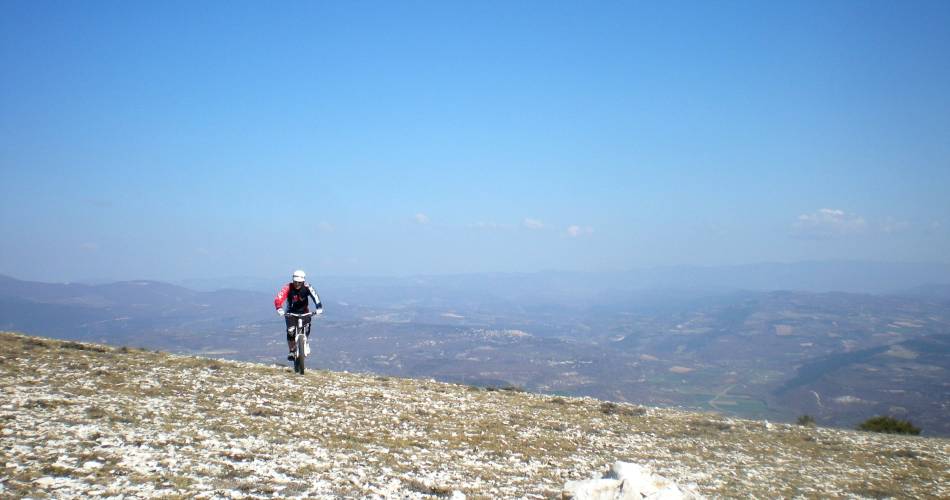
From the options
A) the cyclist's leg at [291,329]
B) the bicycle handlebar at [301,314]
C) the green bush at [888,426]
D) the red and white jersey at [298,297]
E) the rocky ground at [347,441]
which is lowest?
the green bush at [888,426]

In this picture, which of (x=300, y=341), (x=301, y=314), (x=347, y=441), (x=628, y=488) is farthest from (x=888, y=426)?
(x=301, y=314)

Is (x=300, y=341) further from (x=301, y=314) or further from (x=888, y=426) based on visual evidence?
(x=888, y=426)

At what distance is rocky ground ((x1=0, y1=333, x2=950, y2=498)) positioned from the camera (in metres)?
10.0

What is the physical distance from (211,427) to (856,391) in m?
195

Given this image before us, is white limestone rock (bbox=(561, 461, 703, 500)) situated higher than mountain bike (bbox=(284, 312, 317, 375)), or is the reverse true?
mountain bike (bbox=(284, 312, 317, 375))

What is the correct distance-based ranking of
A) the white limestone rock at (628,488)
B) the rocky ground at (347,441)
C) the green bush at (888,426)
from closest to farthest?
1. the white limestone rock at (628,488)
2. the rocky ground at (347,441)
3. the green bush at (888,426)

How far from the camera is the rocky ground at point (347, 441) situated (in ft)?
32.9

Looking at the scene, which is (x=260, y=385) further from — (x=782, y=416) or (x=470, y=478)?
(x=782, y=416)

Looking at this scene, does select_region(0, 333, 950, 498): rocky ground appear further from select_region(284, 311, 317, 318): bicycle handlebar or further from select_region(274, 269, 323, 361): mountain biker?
select_region(284, 311, 317, 318): bicycle handlebar

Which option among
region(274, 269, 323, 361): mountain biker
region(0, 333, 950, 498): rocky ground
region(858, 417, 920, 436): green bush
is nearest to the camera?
region(0, 333, 950, 498): rocky ground

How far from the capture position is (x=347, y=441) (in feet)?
43.8

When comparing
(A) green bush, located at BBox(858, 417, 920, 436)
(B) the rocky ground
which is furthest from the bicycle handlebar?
(A) green bush, located at BBox(858, 417, 920, 436)

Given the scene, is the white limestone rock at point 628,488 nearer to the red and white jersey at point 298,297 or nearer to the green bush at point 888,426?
the red and white jersey at point 298,297

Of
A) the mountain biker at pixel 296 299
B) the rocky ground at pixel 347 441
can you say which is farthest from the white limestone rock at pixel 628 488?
Result: the mountain biker at pixel 296 299
